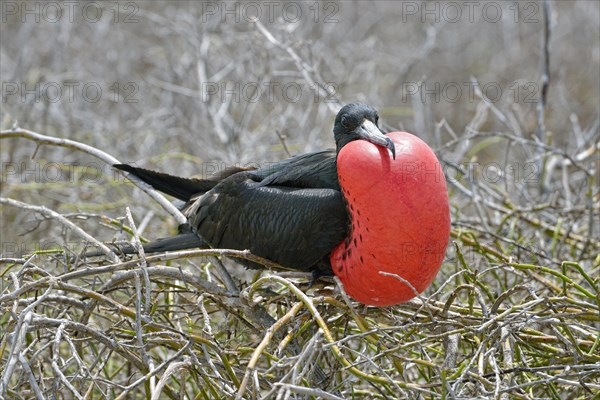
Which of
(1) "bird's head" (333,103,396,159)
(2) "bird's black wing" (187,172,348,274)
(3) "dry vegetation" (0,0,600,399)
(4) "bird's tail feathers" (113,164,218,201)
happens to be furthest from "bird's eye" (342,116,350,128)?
(4) "bird's tail feathers" (113,164,218,201)

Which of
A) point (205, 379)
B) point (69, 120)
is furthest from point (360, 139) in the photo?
point (69, 120)

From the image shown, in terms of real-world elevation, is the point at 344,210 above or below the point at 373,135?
below

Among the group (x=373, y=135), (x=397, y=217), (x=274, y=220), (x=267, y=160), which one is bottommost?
(x=267, y=160)

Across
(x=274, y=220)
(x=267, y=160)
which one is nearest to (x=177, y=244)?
(x=274, y=220)

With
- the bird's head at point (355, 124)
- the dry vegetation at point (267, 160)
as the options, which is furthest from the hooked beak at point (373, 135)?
the dry vegetation at point (267, 160)

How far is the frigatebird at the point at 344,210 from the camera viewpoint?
237cm

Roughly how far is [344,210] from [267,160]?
7.09 ft

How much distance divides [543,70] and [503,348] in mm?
2174

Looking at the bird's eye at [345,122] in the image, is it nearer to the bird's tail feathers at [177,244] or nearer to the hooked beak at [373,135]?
the hooked beak at [373,135]

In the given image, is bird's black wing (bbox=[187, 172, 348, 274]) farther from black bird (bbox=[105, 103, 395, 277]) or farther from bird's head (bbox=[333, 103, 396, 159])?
bird's head (bbox=[333, 103, 396, 159])

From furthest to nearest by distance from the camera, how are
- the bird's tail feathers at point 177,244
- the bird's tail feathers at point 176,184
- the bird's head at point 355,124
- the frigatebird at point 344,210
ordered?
the bird's tail feathers at point 176,184
the bird's tail feathers at point 177,244
the bird's head at point 355,124
the frigatebird at point 344,210

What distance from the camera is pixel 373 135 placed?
2551 millimetres

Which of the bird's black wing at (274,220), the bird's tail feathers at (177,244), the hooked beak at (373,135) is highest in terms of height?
the hooked beak at (373,135)

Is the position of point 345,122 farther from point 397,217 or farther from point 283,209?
point 397,217
